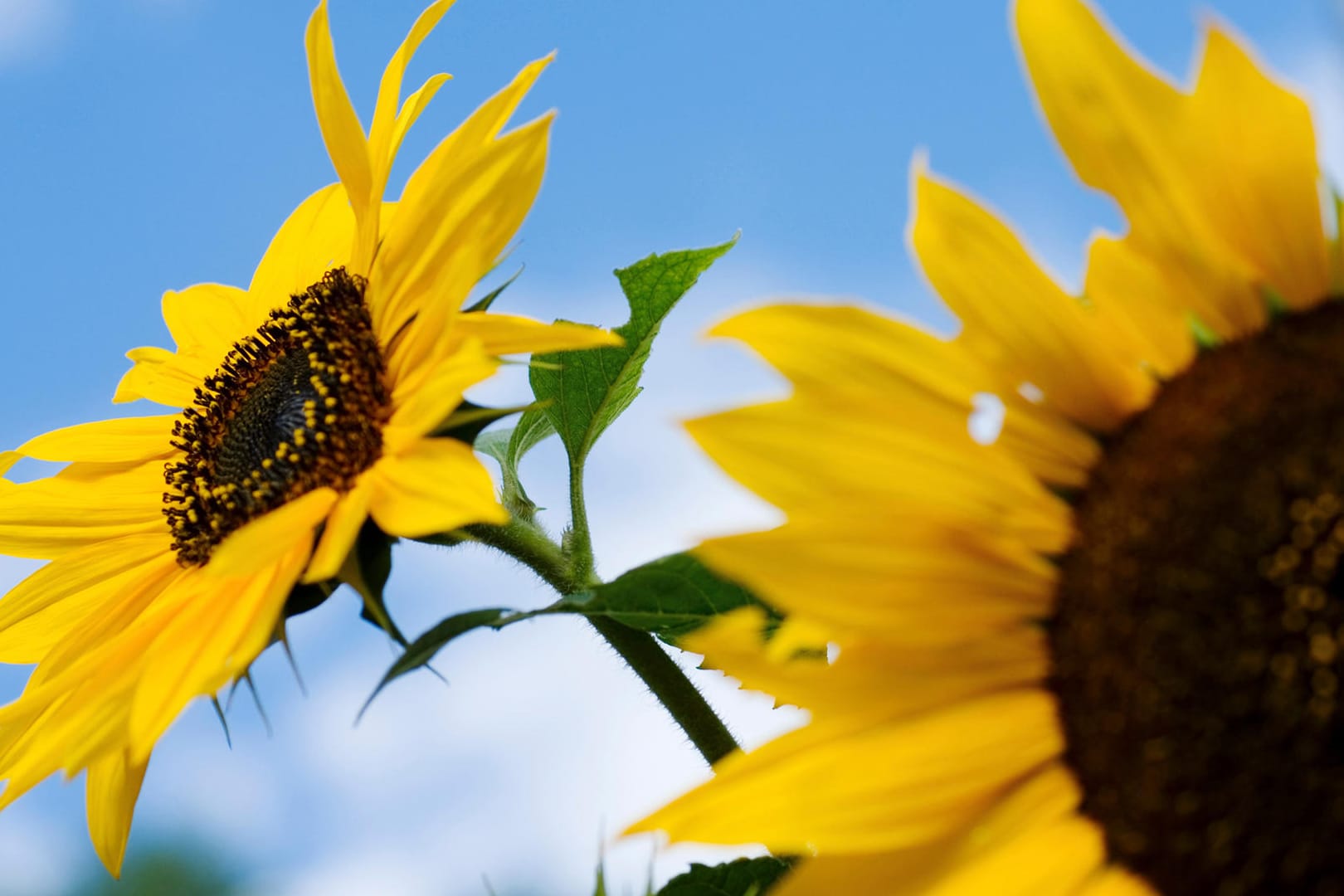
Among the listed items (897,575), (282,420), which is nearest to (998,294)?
(897,575)

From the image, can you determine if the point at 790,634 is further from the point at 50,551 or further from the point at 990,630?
the point at 50,551

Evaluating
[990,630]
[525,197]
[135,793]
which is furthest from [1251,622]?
[135,793]

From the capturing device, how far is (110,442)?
6.26 feet

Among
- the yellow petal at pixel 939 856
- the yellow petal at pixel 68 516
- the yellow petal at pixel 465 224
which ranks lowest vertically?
the yellow petal at pixel 939 856

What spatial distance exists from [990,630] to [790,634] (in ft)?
0.51

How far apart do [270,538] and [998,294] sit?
0.70 metres

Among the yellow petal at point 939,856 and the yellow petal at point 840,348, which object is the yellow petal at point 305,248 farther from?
the yellow petal at point 939,856

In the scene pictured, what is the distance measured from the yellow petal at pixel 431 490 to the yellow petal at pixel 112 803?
1.60ft

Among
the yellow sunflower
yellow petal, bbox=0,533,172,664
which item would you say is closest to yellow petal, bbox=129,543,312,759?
the yellow sunflower

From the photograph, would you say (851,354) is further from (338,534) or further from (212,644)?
(212,644)

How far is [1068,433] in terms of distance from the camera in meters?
1.07

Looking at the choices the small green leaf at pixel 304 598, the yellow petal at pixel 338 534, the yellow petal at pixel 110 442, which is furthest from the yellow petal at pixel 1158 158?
the yellow petal at pixel 110 442

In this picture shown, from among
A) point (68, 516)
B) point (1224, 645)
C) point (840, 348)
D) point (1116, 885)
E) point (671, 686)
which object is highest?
point (68, 516)

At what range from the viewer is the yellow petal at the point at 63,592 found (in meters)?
1.75
